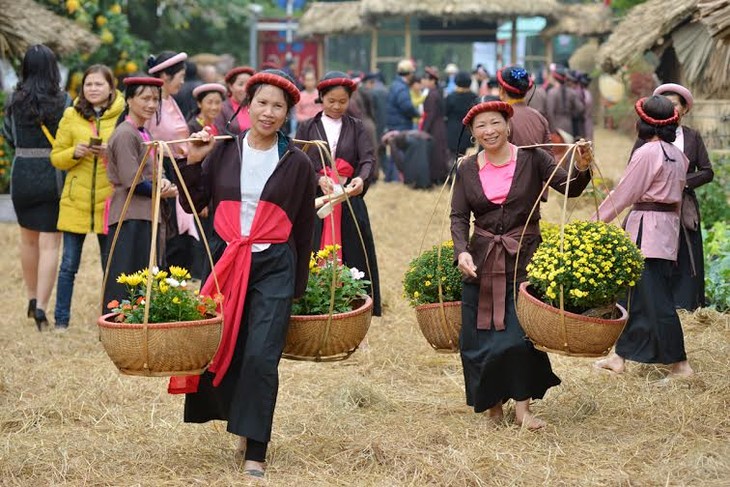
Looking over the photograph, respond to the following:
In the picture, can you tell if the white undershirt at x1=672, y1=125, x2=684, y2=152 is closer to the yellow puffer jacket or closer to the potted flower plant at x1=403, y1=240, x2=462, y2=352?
the potted flower plant at x1=403, y1=240, x2=462, y2=352

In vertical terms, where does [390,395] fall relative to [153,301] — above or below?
below

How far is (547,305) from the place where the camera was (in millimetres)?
5508

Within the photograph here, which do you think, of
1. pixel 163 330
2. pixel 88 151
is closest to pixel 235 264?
pixel 163 330

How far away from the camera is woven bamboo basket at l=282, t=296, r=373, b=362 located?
5.50m

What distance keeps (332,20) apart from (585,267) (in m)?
25.7

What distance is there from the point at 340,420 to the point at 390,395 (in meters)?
0.73

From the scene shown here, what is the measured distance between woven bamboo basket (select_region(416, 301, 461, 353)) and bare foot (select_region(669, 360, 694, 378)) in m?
1.74

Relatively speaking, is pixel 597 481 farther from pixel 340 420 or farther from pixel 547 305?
pixel 340 420

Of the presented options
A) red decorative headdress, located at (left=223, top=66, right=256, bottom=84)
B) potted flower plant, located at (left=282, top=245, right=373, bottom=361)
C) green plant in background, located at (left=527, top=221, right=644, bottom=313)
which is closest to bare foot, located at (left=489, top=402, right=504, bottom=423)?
green plant in background, located at (left=527, top=221, right=644, bottom=313)

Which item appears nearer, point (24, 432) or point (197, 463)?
point (197, 463)

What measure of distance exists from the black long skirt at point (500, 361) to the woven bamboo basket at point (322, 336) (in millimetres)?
816

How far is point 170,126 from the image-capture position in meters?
8.62

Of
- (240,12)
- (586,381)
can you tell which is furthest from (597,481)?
(240,12)

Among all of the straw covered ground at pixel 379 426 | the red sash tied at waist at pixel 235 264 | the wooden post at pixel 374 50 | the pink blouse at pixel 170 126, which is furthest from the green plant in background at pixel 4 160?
the wooden post at pixel 374 50
